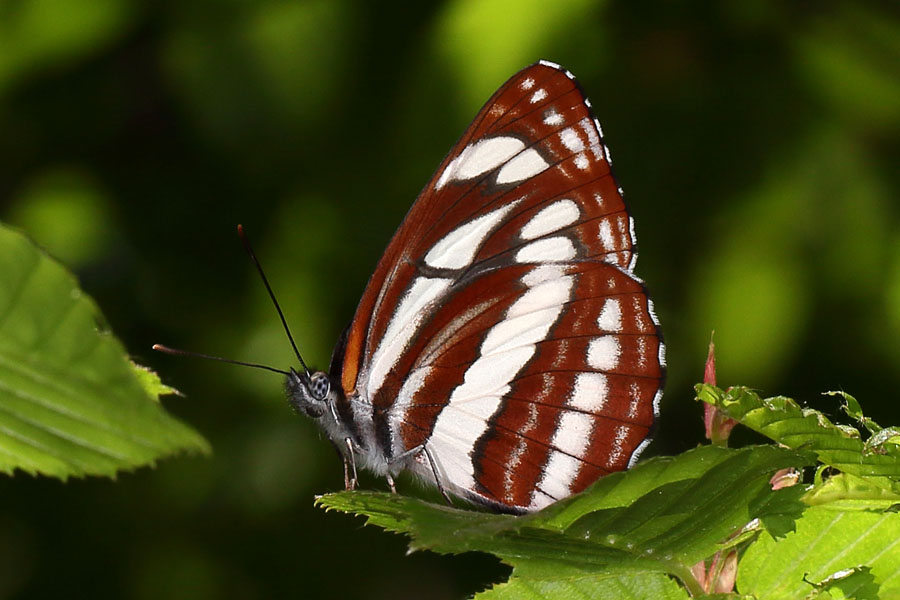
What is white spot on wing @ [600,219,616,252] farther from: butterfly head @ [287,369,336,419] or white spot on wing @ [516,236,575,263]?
butterfly head @ [287,369,336,419]

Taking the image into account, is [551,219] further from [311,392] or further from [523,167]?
[311,392]

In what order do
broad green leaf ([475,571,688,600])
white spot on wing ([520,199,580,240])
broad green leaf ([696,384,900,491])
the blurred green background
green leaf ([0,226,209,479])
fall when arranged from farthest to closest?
the blurred green background < white spot on wing ([520,199,580,240]) < broad green leaf ([475,571,688,600]) < broad green leaf ([696,384,900,491]) < green leaf ([0,226,209,479])

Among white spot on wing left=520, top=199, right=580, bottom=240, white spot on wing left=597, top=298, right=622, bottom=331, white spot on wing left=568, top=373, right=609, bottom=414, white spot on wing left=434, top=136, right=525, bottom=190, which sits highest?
white spot on wing left=434, top=136, right=525, bottom=190

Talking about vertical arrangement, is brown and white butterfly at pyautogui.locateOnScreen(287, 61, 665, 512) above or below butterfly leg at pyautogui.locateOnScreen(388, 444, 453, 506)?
above

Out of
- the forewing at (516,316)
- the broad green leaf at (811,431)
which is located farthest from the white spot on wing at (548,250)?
the broad green leaf at (811,431)

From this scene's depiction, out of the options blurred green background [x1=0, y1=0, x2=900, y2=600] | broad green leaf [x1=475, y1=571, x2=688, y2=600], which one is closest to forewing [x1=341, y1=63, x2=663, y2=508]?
broad green leaf [x1=475, y1=571, x2=688, y2=600]

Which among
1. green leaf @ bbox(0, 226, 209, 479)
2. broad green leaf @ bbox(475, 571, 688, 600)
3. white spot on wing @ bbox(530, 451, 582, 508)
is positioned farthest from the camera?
white spot on wing @ bbox(530, 451, 582, 508)

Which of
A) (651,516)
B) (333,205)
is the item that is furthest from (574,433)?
(333,205)

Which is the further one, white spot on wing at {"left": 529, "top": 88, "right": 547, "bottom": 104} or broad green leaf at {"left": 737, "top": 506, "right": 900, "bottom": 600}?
white spot on wing at {"left": 529, "top": 88, "right": 547, "bottom": 104}

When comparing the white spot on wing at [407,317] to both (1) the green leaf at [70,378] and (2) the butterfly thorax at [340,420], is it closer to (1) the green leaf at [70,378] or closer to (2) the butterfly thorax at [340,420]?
(2) the butterfly thorax at [340,420]
